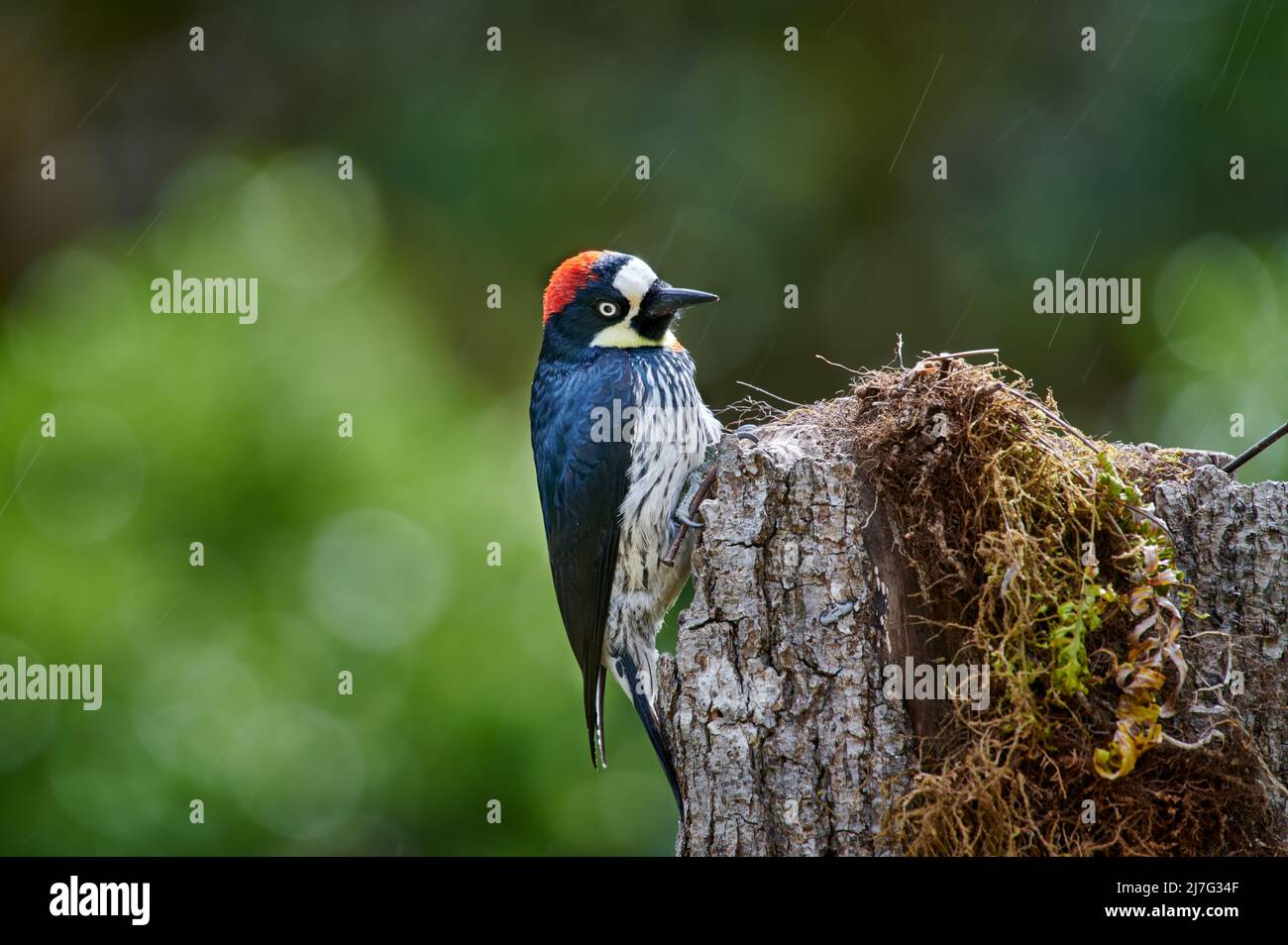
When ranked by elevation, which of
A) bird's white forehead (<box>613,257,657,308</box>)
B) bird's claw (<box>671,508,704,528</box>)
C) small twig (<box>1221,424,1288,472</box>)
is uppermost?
bird's white forehead (<box>613,257,657,308</box>)

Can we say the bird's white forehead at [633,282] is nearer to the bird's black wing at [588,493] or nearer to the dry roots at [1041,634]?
the bird's black wing at [588,493]

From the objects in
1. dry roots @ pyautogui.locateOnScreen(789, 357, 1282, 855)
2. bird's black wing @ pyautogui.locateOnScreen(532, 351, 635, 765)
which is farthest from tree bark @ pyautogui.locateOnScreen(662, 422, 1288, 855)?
bird's black wing @ pyautogui.locateOnScreen(532, 351, 635, 765)

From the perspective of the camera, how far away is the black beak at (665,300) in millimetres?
3742

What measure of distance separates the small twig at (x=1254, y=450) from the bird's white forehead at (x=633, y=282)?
1.78 metres

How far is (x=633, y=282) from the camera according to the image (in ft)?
12.3

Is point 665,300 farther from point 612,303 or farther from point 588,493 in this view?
point 588,493

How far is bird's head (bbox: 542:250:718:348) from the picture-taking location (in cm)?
377

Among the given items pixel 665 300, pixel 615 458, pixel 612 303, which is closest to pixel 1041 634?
pixel 615 458

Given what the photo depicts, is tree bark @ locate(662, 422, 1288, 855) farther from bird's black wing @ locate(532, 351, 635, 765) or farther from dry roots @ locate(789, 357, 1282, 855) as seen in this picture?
bird's black wing @ locate(532, 351, 635, 765)

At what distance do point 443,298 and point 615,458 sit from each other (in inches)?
162

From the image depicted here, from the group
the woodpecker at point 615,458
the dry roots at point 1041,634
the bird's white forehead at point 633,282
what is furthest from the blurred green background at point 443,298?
the dry roots at point 1041,634

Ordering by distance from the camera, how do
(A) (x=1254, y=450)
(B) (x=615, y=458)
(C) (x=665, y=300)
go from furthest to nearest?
(C) (x=665, y=300), (B) (x=615, y=458), (A) (x=1254, y=450)
